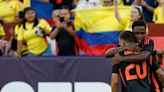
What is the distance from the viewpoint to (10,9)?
472 inches

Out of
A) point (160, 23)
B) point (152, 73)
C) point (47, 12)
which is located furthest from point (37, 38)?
point (152, 73)

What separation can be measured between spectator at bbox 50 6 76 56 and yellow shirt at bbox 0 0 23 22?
1.46 m

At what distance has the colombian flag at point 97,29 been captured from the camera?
10.6 meters

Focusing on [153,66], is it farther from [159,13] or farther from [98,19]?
[159,13]

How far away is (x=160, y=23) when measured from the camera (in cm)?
1063

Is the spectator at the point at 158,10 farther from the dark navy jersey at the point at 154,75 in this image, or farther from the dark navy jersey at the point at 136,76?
the dark navy jersey at the point at 136,76

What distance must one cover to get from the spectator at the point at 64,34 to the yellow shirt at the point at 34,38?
0.69ft

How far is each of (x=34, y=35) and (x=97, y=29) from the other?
1066 millimetres

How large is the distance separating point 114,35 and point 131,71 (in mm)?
3256

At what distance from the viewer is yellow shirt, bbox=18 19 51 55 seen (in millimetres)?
10805

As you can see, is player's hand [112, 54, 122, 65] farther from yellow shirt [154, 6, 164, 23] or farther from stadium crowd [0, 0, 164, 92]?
yellow shirt [154, 6, 164, 23]

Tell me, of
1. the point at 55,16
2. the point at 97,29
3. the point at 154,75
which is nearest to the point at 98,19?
the point at 97,29

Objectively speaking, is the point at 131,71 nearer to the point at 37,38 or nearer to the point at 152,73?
the point at 152,73

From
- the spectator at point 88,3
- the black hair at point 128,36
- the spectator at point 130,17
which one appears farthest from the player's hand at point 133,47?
the spectator at point 88,3
